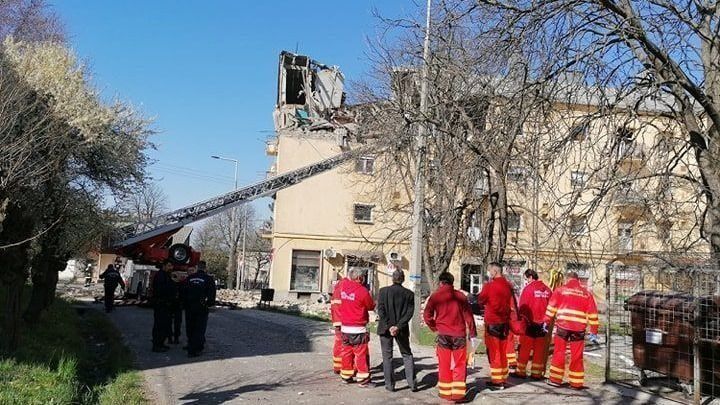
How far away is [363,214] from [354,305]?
28.7m

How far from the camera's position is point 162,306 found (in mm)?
12531

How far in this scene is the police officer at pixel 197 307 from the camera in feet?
38.7

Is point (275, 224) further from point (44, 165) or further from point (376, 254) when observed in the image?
point (44, 165)

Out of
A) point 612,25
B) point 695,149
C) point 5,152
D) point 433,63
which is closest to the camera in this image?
point 612,25

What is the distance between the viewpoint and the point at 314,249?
122 feet

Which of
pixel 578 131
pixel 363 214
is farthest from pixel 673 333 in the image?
pixel 363 214

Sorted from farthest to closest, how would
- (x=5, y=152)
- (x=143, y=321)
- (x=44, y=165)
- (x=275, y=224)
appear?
(x=275, y=224)
(x=143, y=321)
(x=44, y=165)
(x=5, y=152)

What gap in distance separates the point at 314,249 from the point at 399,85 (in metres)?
19.0

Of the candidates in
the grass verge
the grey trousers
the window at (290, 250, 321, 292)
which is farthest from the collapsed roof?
the grey trousers

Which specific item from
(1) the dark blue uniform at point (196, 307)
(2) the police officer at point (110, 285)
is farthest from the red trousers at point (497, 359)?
(2) the police officer at point (110, 285)

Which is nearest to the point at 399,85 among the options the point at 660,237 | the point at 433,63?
the point at 433,63

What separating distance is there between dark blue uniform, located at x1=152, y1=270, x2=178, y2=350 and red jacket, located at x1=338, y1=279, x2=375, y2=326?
464 cm

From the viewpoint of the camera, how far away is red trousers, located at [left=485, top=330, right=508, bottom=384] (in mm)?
9148

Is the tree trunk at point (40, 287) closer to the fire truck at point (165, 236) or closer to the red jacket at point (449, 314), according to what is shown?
the fire truck at point (165, 236)
